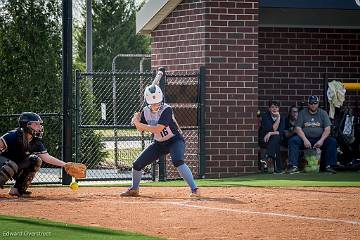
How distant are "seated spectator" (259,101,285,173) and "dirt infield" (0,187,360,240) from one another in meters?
3.49

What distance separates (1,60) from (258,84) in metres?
6.55

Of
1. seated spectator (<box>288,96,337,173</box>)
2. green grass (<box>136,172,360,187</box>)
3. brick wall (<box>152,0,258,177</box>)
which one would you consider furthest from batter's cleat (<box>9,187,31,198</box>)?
seated spectator (<box>288,96,337,173</box>)

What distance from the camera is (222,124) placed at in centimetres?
2117

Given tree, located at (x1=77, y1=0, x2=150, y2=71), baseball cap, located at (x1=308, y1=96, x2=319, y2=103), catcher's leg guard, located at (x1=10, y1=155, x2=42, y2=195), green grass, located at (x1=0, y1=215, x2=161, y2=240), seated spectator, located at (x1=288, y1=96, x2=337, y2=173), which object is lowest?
green grass, located at (x1=0, y1=215, x2=161, y2=240)

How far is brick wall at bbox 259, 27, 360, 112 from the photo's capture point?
23.1m

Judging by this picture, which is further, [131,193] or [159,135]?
[131,193]

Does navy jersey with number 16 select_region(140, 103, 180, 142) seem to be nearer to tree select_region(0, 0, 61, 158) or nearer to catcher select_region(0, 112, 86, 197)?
catcher select_region(0, 112, 86, 197)

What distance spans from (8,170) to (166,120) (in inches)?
101

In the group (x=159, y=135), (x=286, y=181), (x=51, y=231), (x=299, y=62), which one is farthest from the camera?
(x=299, y=62)

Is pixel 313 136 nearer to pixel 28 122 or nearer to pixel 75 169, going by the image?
pixel 75 169

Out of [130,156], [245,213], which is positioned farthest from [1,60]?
[245,213]

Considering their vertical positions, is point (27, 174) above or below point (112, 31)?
below

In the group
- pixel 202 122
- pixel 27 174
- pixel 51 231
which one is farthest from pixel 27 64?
pixel 51 231

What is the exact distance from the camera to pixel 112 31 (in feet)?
181
